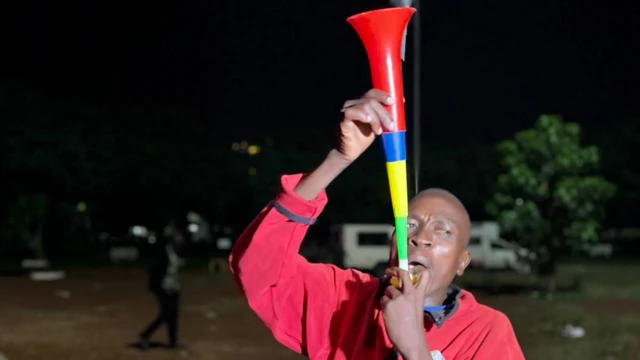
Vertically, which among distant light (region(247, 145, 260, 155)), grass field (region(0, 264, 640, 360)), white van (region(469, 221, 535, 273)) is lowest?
white van (region(469, 221, 535, 273))

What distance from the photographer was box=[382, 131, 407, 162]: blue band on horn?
179 cm

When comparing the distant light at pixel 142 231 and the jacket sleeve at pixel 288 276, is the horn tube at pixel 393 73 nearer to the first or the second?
the jacket sleeve at pixel 288 276

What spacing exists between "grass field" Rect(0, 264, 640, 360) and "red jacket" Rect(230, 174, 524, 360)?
8341 millimetres

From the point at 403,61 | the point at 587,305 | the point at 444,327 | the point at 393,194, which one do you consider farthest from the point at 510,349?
the point at 587,305

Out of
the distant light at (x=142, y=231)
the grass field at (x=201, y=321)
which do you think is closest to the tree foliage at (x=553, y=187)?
the grass field at (x=201, y=321)

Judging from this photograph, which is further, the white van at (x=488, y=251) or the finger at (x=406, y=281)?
the white van at (x=488, y=251)

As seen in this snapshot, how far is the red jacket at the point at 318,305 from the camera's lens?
78.0 inches

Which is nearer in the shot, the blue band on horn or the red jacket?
the blue band on horn

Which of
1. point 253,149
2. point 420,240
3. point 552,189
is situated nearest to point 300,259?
point 420,240

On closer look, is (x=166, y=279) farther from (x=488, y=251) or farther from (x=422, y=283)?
(x=488, y=251)

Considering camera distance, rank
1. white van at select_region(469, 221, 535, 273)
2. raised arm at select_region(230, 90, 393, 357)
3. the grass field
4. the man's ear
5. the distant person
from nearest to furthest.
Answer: raised arm at select_region(230, 90, 393, 357), the man's ear, the distant person, the grass field, white van at select_region(469, 221, 535, 273)

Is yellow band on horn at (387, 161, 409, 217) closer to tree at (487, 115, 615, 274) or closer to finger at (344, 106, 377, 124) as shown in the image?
finger at (344, 106, 377, 124)

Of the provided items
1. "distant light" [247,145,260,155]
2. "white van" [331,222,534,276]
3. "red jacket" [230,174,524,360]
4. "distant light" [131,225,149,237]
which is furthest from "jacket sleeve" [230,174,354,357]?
"distant light" [131,225,149,237]

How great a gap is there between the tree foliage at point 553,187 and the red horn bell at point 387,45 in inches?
743
